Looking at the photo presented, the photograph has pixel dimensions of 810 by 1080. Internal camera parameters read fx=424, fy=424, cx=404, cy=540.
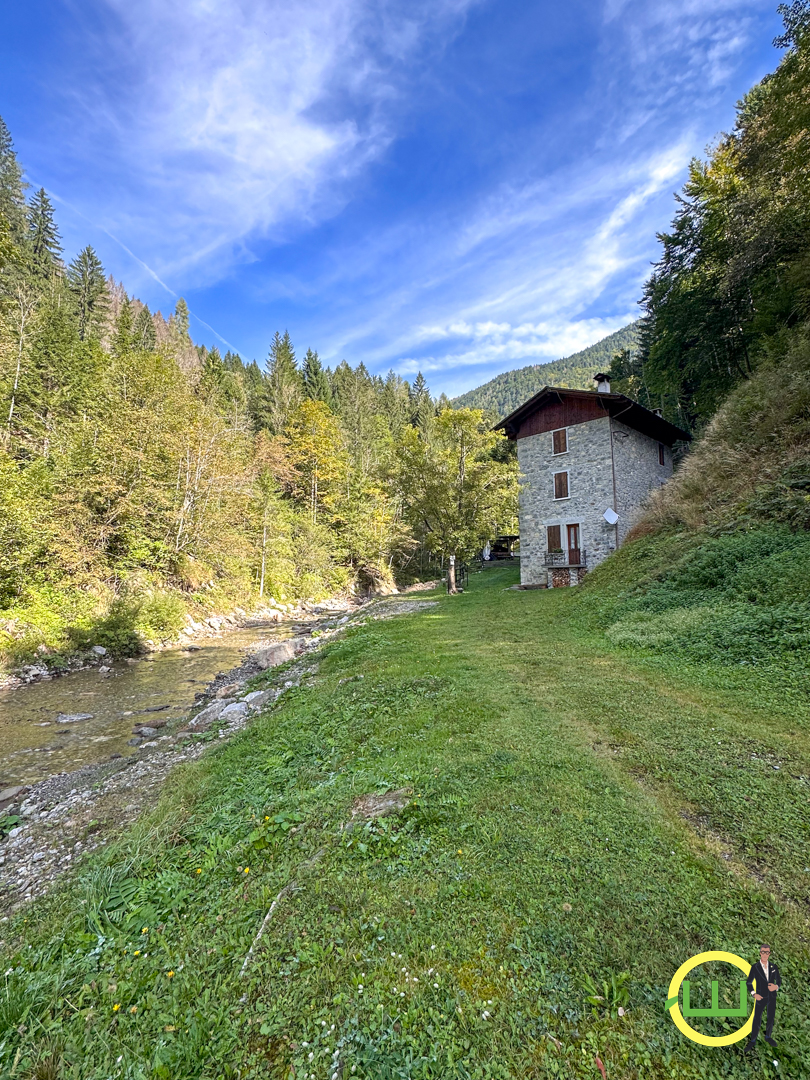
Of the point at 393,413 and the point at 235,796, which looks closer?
the point at 235,796

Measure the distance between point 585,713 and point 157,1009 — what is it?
4.55 metres

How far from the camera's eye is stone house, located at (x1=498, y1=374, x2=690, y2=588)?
19.5 metres

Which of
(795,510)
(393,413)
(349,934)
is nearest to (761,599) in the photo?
(795,510)

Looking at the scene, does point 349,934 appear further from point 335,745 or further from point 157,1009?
point 335,745

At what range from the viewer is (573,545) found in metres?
20.6

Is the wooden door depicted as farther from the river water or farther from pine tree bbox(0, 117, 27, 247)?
pine tree bbox(0, 117, 27, 247)

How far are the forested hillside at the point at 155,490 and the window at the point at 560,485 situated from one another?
2430 mm

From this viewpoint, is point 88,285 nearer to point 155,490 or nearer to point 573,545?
point 155,490

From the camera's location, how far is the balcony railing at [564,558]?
66.2ft

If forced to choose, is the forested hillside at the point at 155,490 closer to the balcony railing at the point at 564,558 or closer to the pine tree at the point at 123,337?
the pine tree at the point at 123,337

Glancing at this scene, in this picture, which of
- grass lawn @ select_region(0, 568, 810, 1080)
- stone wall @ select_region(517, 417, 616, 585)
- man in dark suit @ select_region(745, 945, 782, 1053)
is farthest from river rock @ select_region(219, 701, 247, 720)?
stone wall @ select_region(517, 417, 616, 585)

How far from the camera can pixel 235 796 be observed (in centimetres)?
445

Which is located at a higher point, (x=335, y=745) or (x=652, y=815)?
(x=652, y=815)

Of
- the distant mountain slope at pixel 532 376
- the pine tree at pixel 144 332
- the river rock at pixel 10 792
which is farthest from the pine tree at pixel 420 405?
the distant mountain slope at pixel 532 376
